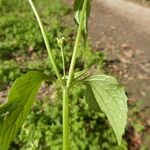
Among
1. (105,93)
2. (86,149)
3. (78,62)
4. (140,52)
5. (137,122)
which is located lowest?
(140,52)

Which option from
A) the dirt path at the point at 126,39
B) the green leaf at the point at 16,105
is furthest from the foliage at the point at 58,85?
the dirt path at the point at 126,39

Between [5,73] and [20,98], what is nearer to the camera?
[20,98]

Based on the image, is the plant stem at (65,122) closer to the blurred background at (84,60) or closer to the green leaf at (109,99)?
the green leaf at (109,99)

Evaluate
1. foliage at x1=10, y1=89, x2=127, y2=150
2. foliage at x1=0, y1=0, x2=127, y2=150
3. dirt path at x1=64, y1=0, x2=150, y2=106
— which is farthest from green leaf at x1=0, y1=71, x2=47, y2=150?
dirt path at x1=64, y1=0, x2=150, y2=106

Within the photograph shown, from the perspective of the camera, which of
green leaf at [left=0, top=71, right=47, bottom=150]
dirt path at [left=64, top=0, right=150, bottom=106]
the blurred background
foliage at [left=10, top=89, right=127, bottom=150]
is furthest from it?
dirt path at [left=64, top=0, right=150, bottom=106]

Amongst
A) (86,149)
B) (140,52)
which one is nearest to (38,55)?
(140,52)

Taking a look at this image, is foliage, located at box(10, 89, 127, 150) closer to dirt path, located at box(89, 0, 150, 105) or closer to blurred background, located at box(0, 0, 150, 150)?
blurred background, located at box(0, 0, 150, 150)

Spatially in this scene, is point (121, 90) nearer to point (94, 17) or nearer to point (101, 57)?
point (101, 57)
